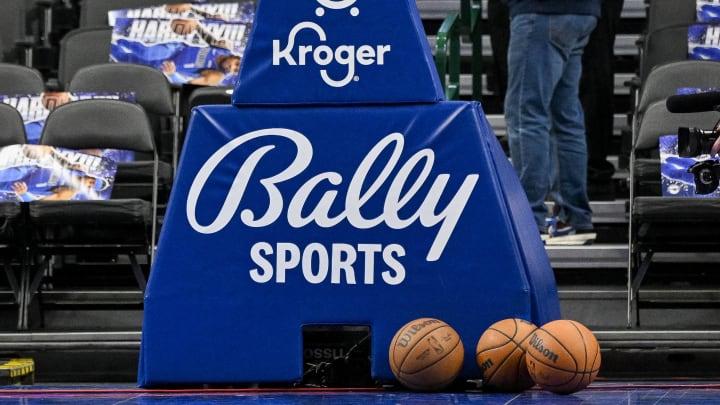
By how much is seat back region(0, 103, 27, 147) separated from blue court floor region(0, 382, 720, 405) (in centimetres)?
323

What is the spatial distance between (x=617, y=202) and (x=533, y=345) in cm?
362

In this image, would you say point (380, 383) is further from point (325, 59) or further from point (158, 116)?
point (158, 116)

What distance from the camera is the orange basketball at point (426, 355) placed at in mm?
3605

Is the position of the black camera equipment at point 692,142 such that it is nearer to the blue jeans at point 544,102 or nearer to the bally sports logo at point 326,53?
the bally sports logo at point 326,53

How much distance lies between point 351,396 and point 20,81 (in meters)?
4.58

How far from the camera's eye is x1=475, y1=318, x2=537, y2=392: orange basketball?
3.60 meters

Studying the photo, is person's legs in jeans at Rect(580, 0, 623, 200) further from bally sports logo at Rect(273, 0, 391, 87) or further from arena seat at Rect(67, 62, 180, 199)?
bally sports logo at Rect(273, 0, 391, 87)

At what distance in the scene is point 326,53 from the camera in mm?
3980

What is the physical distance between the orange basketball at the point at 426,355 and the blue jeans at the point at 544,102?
252 cm

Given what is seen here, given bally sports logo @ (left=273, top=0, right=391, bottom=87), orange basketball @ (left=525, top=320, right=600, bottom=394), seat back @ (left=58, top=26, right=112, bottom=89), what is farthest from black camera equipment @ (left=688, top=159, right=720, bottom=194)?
seat back @ (left=58, top=26, right=112, bottom=89)

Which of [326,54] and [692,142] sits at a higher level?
[326,54]

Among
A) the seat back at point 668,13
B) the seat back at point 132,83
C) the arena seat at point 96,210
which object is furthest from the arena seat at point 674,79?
the seat back at point 132,83

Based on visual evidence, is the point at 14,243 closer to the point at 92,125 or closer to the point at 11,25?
the point at 92,125

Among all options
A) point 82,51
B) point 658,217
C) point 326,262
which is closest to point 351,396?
point 326,262
